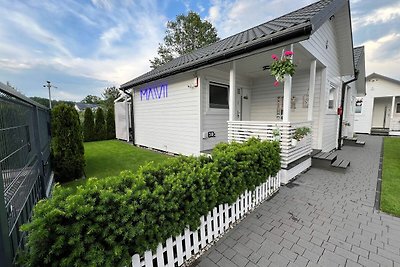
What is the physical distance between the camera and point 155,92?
8.29 metres

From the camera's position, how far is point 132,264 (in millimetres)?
1591

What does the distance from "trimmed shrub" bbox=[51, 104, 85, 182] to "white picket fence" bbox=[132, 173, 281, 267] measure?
402cm

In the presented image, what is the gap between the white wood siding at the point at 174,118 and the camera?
647 cm

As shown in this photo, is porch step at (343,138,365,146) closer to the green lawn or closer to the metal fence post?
the green lawn

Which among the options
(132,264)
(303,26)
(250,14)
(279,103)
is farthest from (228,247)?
(250,14)

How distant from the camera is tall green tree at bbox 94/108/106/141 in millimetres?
13133

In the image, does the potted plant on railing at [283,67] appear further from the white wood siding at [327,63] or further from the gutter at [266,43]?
the white wood siding at [327,63]

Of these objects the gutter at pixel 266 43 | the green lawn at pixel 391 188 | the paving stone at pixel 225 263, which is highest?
the gutter at pixel 266 43

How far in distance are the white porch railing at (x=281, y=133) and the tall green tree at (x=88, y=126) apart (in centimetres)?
1138

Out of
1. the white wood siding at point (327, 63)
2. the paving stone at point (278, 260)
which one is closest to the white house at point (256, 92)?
the white wood siding at point (327, 63)

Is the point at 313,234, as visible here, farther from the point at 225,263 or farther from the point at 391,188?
the point at 391,188

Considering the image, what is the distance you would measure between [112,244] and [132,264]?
0.38 meters

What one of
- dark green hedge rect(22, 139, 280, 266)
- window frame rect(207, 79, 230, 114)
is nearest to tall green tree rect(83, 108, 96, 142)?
window frame rect(207, 79, 230, 114)

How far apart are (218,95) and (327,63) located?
4071mm
